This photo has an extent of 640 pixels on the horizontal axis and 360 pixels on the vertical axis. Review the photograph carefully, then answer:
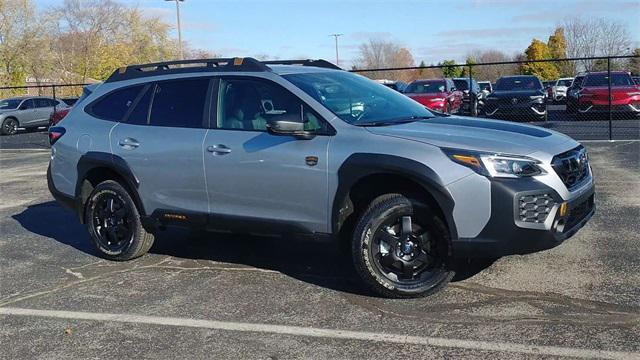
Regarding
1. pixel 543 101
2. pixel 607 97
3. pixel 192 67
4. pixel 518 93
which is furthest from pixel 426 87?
pixel 192 67

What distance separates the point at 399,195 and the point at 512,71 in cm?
5047

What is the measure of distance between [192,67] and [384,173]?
2328 mm

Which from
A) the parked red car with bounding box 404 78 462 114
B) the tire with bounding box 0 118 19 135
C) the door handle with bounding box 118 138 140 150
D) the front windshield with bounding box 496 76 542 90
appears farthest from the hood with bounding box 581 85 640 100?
the tire with bounding box 0 118 19 135

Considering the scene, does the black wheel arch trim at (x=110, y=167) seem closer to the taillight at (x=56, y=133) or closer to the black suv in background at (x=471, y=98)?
the taillight at (x=56, y=133)

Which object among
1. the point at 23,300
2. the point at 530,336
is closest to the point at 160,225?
the point at 23,300

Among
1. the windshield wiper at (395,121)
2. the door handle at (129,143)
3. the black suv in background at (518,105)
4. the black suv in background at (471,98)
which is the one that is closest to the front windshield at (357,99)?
the windshield wiper at (395,121)

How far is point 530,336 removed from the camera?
4082mm

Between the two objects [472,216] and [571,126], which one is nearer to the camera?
[472,216]

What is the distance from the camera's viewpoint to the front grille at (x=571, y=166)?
4575 mm

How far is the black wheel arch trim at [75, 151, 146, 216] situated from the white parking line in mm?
1436

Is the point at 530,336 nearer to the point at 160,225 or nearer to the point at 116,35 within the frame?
the point at 160,225

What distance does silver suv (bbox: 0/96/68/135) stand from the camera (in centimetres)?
2709

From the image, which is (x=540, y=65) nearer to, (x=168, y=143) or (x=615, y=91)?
(x=615, y=91)

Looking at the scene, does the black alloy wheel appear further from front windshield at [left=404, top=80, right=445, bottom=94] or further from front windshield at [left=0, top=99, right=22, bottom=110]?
front windshield at [left=0, top=99, right=22, bottom=110]
